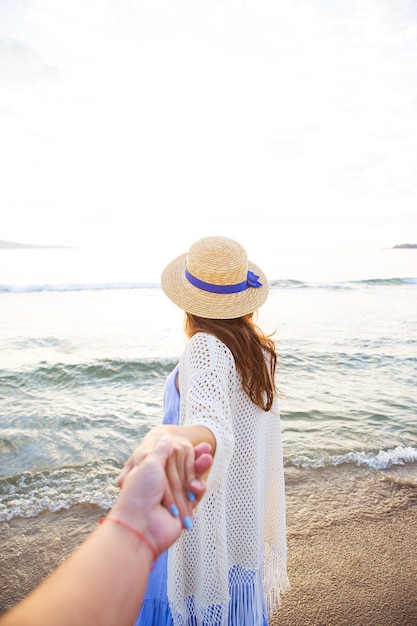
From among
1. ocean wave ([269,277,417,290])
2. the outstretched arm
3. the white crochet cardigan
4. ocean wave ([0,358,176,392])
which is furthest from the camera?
ocean wave ([269,277,417,290])

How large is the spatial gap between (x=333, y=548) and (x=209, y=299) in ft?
8.63

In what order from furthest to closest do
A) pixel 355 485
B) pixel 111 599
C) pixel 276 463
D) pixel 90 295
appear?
1. pixel 90 295
2. pixel 355 485
3. pixel 276 463
4. pixel 111 599

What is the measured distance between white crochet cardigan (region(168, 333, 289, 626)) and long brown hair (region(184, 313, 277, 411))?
5 centimetres

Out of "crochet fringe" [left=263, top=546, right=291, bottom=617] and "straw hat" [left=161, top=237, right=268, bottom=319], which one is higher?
"straw hat" [left=161, top=237, right=268, bottom=319]

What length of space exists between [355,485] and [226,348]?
11.0 feet

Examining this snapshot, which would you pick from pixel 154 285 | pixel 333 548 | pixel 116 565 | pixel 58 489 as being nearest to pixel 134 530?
pixel 116 565

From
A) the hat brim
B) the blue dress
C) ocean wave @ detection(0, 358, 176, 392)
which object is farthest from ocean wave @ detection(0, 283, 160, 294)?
the blue dress

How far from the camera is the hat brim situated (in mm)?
1753

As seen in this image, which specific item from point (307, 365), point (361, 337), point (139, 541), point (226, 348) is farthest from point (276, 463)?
point (361, 337)

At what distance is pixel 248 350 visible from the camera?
174 cm

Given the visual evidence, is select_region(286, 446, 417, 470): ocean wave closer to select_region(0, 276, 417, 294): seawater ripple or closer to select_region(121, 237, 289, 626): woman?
select_region(121, 237, 289, 626): woman

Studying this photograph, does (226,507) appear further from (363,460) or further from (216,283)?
(363,460)

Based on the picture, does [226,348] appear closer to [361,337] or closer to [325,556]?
[325,556]

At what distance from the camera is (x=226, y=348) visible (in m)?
1.62
